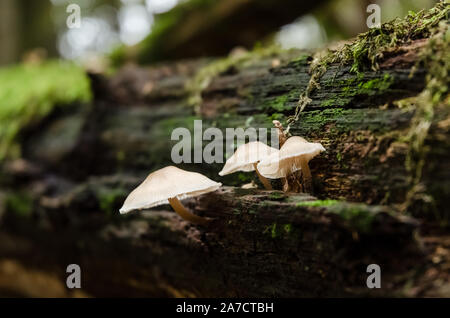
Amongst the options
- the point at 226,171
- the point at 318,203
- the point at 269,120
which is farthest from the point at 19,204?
the point at 318,203

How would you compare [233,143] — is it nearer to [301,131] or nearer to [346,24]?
→ [301,131]

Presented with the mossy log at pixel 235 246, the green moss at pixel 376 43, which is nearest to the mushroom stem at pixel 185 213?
the mossy log at pixel 235 246

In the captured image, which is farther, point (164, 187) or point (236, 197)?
point (236, 197)

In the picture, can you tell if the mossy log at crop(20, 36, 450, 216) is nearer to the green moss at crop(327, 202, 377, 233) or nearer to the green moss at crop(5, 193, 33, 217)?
the green moss at crop(327, 202, 377, 233)

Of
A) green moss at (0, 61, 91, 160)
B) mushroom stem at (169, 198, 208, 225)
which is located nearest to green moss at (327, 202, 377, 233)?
mushroom stem at (169, 198, 208, 225)

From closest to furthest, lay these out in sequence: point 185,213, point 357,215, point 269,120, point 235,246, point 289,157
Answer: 1. point 357,215
2. point 289,157
3. point 235,246
4. point 185,213
5. point 269,120

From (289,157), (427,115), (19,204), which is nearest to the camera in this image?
(427,115)

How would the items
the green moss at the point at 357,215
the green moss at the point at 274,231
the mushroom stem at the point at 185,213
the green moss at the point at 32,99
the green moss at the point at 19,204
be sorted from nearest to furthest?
the green moss at the point at 357,215, the green moss at the point at 274,231, the mushroom stem at the point at 185,213, the green moss at the point at 19,204, the green moss at the point at 32,99

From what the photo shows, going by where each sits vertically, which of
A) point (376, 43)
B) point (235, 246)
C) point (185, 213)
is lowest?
point (235, 246)

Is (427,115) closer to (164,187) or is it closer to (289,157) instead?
(289,157)

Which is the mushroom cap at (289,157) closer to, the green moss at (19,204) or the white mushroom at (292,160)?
the white mushroom at (292,160)
